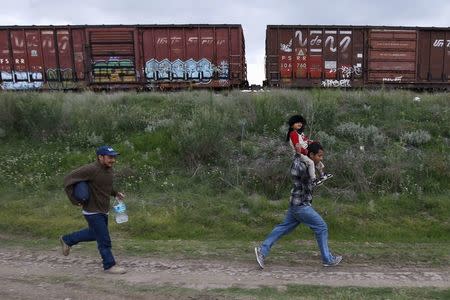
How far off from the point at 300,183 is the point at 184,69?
14.6 meters

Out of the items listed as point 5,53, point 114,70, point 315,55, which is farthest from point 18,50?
point 315,55

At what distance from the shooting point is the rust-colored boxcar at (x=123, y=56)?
19641mm

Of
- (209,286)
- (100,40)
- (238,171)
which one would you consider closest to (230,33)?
(100,40)

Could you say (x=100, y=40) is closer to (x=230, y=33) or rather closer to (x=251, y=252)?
(x=230, y=33)

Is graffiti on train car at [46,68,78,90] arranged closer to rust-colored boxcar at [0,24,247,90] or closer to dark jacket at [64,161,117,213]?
rust-colored boxcar at [0,24,247,90]

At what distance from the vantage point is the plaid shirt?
228 inches

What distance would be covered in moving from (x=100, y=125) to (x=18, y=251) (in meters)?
5.50

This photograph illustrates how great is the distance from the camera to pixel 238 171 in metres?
9.54

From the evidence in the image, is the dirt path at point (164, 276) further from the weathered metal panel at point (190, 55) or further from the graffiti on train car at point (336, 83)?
the graffiti on train car at point (336, 83)

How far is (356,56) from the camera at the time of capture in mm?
19922

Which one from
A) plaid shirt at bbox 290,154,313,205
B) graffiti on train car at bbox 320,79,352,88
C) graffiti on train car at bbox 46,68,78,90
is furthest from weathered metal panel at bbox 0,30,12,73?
plaid shirt at bbox 290,154,313,205

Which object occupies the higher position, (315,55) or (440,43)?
(440,43)

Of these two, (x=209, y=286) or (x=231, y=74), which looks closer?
(x=209, y=286)

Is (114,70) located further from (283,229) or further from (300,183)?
(300,183)
